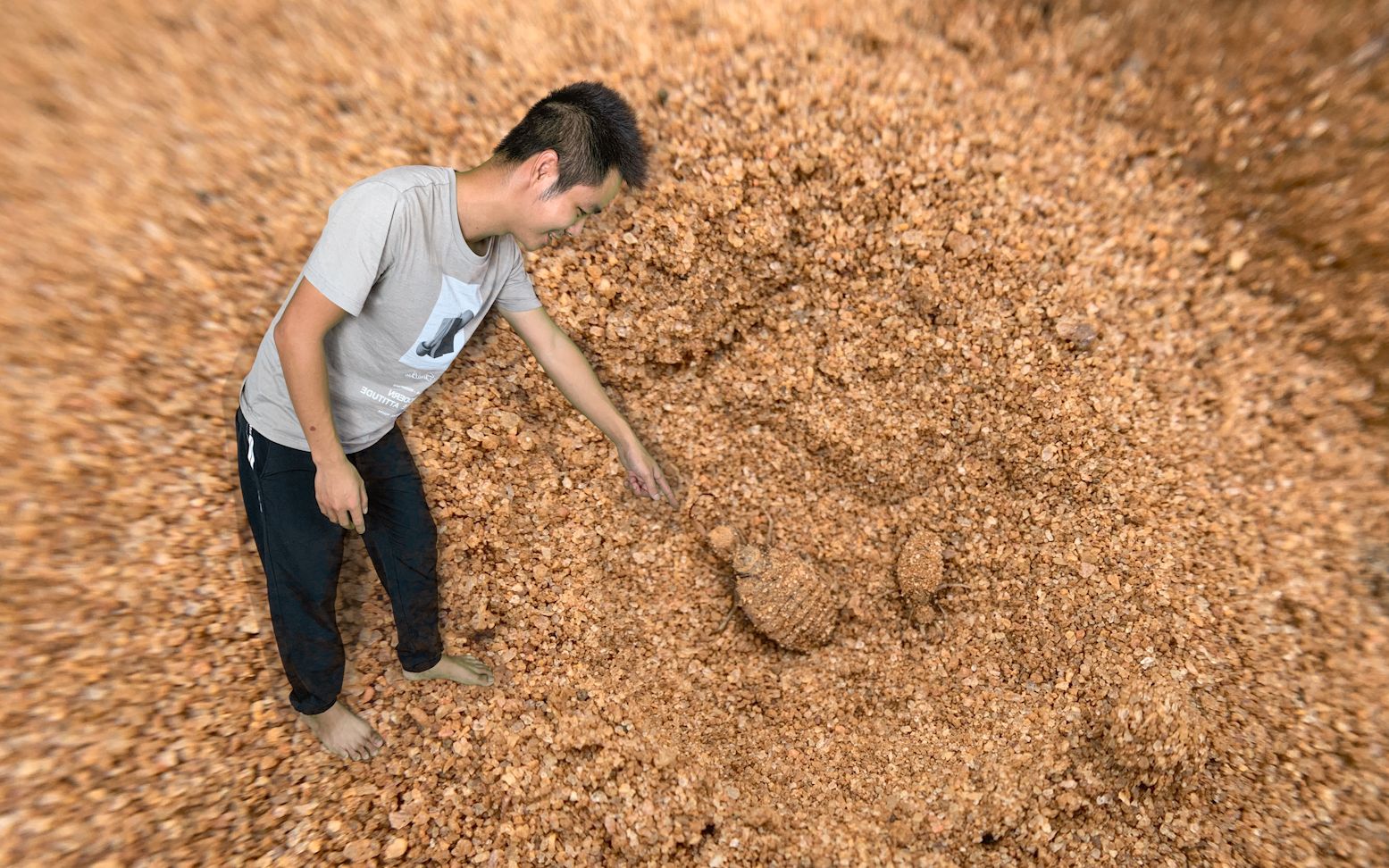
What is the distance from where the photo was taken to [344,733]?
4.61ft

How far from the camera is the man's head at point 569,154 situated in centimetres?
114

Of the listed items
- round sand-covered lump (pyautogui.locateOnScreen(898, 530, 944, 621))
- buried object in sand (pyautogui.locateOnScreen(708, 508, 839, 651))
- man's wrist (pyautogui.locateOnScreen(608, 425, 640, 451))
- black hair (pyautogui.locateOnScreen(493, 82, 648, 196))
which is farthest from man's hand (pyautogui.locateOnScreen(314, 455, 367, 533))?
round sand-covered lump (pyautogui.locateOnScreen(898, 530, 944, 621))

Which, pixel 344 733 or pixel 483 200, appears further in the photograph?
pixel 344 733

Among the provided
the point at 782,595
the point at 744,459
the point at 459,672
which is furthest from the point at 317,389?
the point at 782,595

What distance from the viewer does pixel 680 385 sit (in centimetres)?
161

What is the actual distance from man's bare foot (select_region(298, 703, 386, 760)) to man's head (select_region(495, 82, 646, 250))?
45.4 inches

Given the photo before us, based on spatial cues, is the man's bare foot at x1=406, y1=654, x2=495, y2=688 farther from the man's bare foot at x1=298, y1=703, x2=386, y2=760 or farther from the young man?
the man's bare foot at x1=298, y1=703, x2=386, y2=760

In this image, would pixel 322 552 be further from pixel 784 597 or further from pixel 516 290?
pixel 784 597

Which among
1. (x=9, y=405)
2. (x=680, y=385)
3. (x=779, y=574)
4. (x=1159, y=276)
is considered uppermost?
(x=1159, y=276)

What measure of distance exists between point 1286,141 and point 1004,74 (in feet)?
1.77

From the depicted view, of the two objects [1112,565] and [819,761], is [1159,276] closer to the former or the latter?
[1112,565]

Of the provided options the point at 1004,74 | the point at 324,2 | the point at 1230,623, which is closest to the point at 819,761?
the point at 1230,623

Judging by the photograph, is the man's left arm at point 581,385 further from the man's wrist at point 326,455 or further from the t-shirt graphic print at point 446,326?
the man's wrist at point 326,455

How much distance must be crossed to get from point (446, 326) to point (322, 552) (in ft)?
1.81
